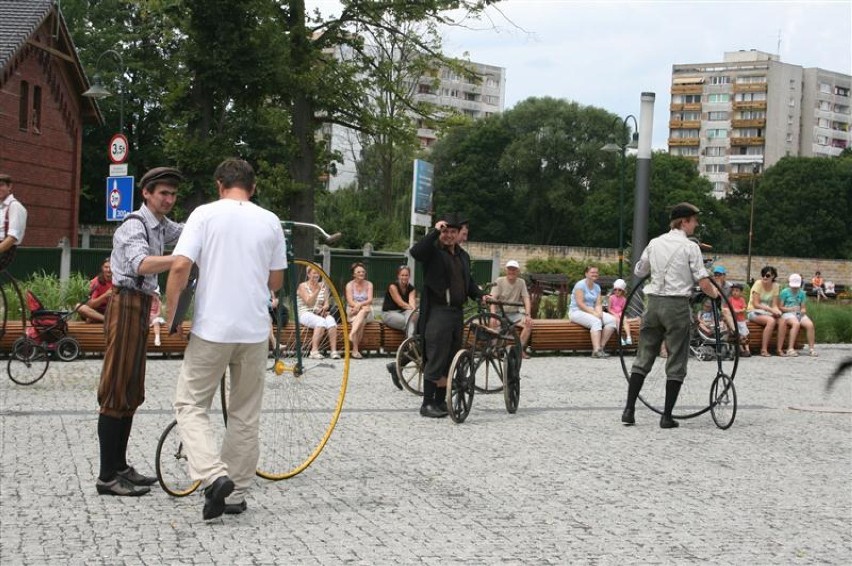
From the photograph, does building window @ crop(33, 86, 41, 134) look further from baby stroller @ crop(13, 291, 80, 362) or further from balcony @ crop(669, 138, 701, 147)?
balcony @ crop(669, 138, 701, 147)

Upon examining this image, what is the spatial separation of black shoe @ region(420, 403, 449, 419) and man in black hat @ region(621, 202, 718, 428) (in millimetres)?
1742

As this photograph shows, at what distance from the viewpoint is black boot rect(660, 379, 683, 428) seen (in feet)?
39.2

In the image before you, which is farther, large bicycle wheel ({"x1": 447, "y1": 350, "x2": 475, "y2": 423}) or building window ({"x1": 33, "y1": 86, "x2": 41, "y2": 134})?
building window ({"x1": 33, "y1": 86, "x2": 41, "y2": 134})

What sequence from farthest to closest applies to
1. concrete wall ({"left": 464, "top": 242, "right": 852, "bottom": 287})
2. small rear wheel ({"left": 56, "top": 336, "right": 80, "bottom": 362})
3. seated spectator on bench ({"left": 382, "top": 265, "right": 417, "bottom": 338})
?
concrete wall ({"left": 464, "top": 242, "right": 852, "bottom": 287})
seated spectator on bench ({"left": 382, "top": 265, "right": 417, "bottom": 338})
small rear wheel ({"left": 56, "top": 336, "right": 80, "bottom": 362})

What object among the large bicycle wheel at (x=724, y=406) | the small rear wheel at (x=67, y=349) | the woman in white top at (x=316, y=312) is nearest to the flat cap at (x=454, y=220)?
the large bicycle wheel at (x=724, y=406)

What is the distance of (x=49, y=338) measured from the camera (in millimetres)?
16906

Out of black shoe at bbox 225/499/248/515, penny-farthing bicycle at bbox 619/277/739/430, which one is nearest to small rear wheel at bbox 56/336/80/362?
penny-farthing bicycle at bbox 619/277/739/430

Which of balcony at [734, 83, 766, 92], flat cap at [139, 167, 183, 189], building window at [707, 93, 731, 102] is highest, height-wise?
balcony at [734, 83, 766, 92]

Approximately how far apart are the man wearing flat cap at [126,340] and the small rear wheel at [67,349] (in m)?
10.3

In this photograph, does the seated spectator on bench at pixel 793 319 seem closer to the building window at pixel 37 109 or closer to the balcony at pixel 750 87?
the building window at pixel 37 109

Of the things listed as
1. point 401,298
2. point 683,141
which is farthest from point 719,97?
point 401,298

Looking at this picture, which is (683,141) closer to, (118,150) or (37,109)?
(37,109)

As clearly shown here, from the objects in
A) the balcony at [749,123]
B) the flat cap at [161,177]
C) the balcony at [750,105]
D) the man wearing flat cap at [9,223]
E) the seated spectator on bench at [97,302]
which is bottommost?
the seated spectator on bench at [97,302]

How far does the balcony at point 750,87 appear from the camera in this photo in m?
147
